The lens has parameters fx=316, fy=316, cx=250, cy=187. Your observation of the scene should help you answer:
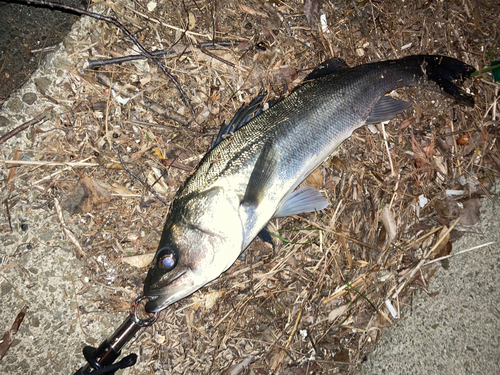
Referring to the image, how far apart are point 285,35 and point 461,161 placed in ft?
8.56

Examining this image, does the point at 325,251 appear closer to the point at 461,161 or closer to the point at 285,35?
the point at 461,161

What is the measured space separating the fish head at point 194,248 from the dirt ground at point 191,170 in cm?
66

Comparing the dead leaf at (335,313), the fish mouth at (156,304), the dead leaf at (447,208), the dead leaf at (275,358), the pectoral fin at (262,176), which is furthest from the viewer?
the dead leaf at (447,208)

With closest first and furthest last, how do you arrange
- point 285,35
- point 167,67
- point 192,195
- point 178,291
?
1. point 178,291
2. point 192,195
3. point 167,67
4. point 285,35

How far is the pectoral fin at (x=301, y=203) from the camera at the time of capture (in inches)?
125

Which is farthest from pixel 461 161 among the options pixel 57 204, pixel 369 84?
pixel 57 204

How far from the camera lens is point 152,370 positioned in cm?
321

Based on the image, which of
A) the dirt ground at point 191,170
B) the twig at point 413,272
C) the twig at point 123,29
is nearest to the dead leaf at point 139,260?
the dirt ground at point 191,170

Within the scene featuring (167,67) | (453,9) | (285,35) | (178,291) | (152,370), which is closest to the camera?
(178,291)

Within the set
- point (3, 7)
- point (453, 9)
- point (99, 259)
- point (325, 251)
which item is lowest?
point (325, 251)

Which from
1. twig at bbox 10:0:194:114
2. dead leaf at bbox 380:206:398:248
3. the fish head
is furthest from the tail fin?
the fish head

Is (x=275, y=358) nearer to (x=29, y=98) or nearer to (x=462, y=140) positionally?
(x=462, y=140)

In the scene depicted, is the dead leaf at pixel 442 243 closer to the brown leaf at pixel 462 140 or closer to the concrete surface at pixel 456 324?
the concrete surface at pixel 456 324

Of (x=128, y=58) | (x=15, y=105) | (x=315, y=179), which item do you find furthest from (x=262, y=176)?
(x=15, y=105)
